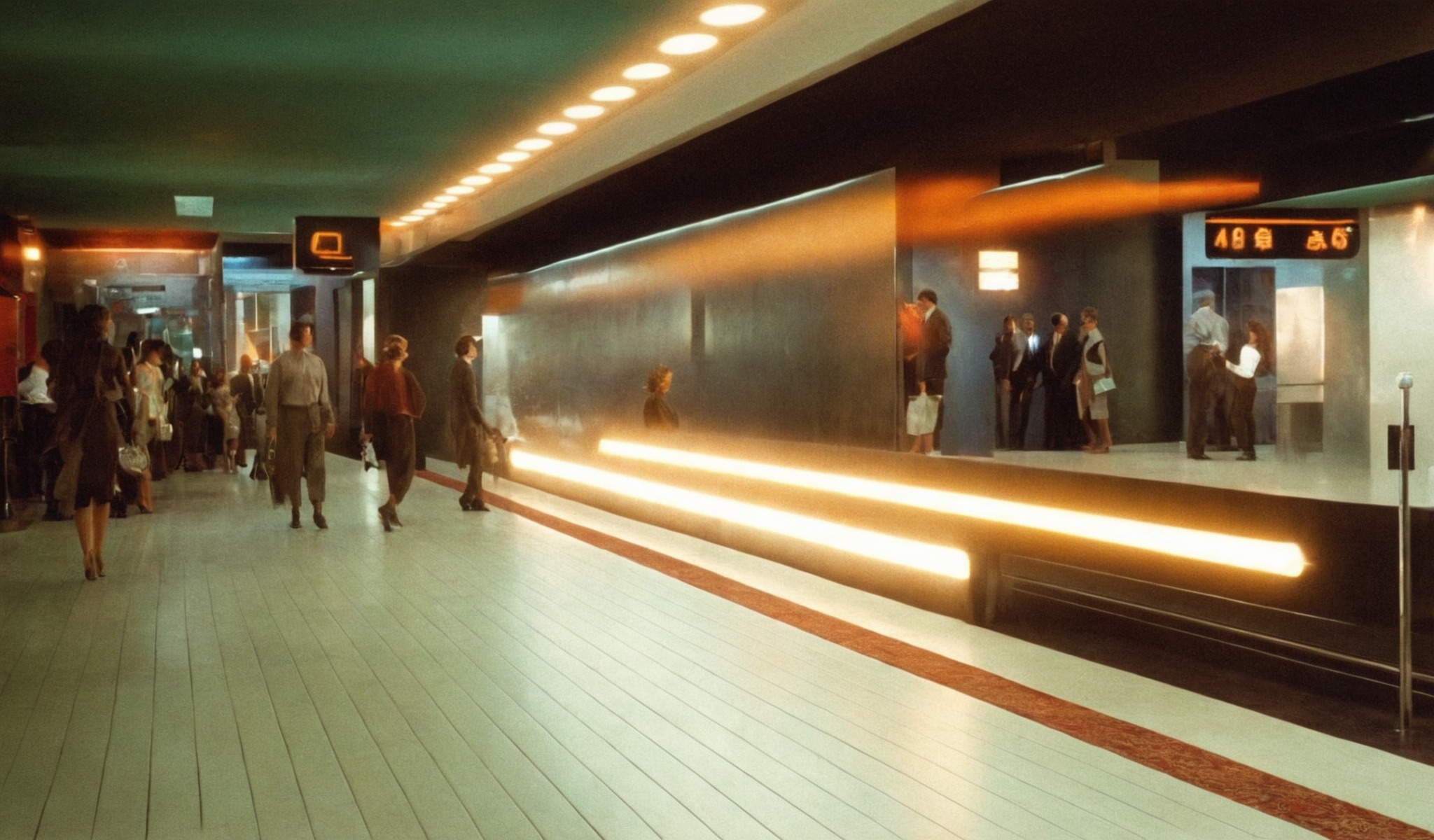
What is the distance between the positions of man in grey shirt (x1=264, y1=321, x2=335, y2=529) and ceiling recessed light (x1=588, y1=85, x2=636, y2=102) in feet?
10.6

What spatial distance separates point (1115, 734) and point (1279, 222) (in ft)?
41.8


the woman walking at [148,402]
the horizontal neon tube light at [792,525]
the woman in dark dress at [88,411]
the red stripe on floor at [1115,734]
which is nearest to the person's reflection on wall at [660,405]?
the horizontal neon tube light at [792,525]

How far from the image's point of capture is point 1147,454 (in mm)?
16156

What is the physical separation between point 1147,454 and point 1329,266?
349 centimetres

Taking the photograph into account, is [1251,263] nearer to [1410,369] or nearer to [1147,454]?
[1410,369]

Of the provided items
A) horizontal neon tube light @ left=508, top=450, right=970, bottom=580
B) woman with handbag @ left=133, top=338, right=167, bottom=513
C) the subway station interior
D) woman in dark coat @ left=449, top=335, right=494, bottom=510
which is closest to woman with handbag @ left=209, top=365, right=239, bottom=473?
the subway station interior

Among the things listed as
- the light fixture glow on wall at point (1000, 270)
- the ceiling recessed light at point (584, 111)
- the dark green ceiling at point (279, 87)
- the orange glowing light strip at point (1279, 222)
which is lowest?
the light fixture glow on wall at point (1000, 270)

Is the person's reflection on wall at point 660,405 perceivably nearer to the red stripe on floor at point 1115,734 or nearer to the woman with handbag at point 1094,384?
the red stripe on floor at point 1115,734

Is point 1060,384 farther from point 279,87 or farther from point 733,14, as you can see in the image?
point 279,87

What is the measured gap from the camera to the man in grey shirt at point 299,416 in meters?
11.3

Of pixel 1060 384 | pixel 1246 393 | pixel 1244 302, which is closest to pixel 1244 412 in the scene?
pixel 1246 393

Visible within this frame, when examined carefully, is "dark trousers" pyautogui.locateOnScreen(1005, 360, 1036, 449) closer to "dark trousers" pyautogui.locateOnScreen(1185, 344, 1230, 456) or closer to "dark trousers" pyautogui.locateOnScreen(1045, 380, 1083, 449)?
"dark trousers" pyautogui.locateOnScreen(1045, 380, 1083, 449)

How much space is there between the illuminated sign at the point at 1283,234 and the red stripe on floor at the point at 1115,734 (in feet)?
31.8

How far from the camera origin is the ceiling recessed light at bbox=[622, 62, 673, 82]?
9.22 metres
